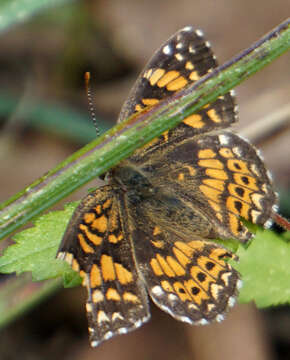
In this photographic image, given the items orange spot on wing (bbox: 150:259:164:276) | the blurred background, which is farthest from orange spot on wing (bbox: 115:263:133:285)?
the blurred background

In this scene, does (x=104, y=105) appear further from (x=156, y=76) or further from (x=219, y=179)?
(x=219, y=179)

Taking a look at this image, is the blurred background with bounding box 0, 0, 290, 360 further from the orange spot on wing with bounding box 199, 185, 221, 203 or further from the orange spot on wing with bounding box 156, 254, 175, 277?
the orange spot on wing with bounding box 156, 254, 175, 277

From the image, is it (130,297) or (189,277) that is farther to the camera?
(189,277)

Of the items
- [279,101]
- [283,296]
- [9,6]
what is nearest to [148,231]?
[283,296]

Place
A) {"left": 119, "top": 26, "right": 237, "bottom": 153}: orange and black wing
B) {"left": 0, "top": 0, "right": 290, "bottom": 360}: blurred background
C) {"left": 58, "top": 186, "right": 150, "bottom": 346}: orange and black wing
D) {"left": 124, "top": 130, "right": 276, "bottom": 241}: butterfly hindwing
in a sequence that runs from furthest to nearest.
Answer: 1. {"left": 0, "top": 0, "right": 290, "bottom": 360}: blurred background
2. {"left": 119, "top": 26, "right": 237, "bottom": 153}: orange and black wing
3. {"left": 124, "top": 130, "right": 276, "bottom": 241}: butterfly hindwing
4. {"left": 58, "top": 186, "right": 150, "bottom": 346}: orange and black wing

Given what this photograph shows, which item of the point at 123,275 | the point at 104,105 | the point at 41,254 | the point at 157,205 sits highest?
the point at 104,105

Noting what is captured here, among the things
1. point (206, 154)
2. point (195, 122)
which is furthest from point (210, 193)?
point (195, 122)

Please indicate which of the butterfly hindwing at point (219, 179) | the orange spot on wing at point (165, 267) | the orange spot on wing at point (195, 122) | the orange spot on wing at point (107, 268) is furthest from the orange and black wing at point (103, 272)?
the orange spot on wing at point (195, 122)
